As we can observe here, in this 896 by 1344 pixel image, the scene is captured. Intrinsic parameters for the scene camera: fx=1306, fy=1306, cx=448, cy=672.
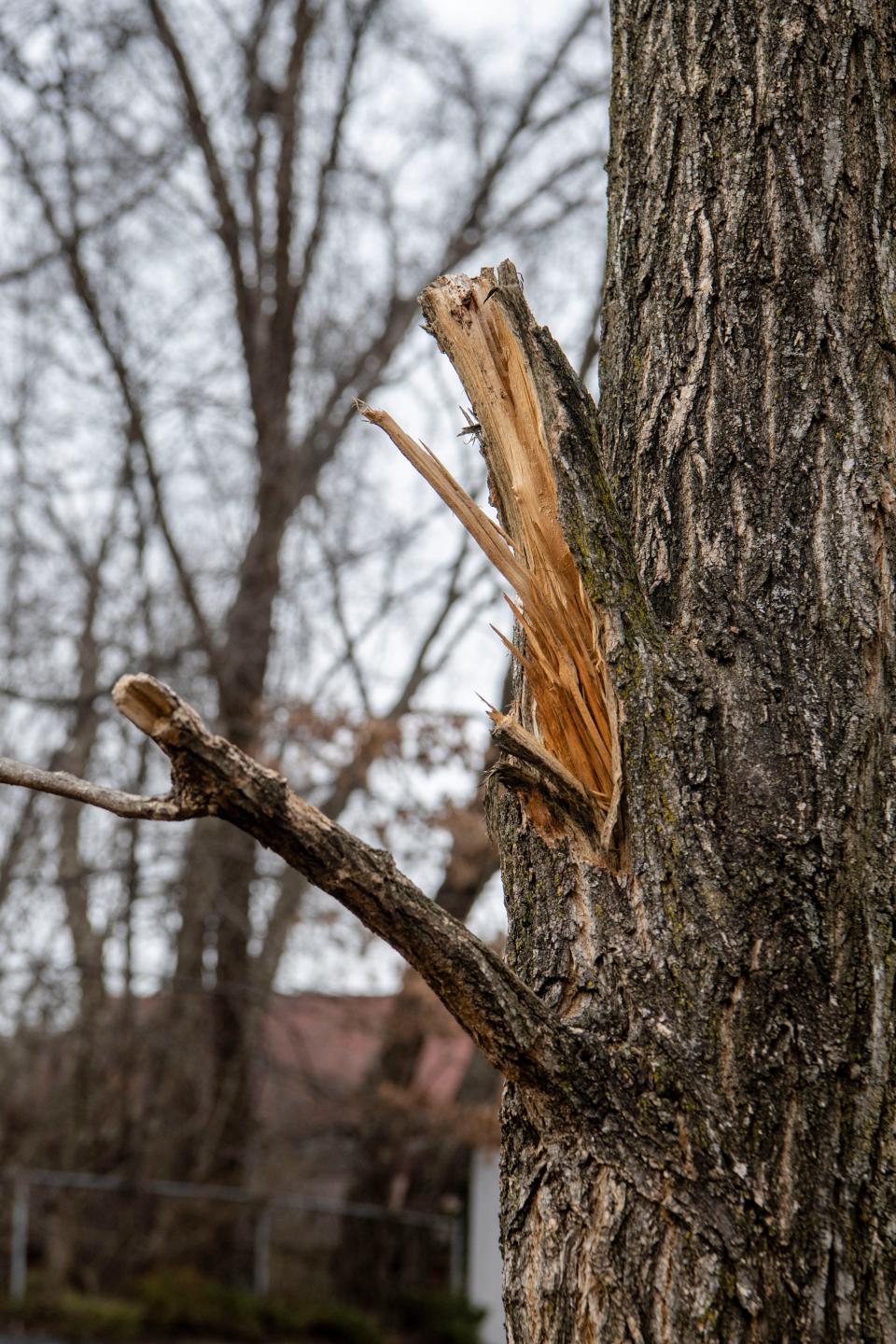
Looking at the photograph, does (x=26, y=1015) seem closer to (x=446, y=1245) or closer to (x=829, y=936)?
(x=446, y=1245)

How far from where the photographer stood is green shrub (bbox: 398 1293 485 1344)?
43.0ft

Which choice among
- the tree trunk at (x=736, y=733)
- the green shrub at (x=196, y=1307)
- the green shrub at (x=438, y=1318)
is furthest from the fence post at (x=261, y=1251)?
the tree trunk at (x=736, y=733)

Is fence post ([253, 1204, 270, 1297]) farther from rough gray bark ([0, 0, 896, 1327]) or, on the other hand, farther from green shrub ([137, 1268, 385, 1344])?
rough gray bark ([0, 0, 896, 1327])

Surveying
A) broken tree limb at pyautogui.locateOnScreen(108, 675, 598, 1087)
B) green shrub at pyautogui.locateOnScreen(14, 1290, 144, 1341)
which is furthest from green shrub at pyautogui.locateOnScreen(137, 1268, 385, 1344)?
broken tree limb at pyautogui.locateOnScreen(108, 675, 598, 1087)

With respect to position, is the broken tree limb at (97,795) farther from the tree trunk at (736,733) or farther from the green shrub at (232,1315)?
the green shrub at (232,1315)

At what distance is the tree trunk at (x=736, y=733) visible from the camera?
1570 mm

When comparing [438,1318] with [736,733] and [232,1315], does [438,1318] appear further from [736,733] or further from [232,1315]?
[736,733]

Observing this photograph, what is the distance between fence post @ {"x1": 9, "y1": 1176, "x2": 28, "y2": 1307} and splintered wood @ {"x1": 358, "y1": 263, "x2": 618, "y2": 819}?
33.4 ft

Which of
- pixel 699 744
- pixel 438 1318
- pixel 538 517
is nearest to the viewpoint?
pixel 699 744

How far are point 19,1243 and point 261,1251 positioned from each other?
2.45 metres

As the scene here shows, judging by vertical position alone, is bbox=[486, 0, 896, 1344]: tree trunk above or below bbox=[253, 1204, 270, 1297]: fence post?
above

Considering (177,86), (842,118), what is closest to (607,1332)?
(842,118)

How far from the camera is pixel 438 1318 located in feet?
43.5

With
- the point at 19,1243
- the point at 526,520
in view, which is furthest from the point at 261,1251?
the point at 526,520
